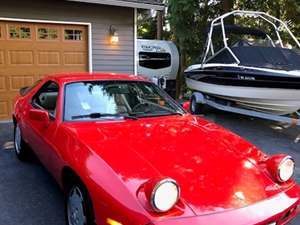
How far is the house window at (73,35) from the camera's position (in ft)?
29.0

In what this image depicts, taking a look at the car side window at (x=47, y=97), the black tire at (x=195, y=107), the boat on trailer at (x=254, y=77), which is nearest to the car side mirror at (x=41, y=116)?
the car side window at (x=47, y=97)

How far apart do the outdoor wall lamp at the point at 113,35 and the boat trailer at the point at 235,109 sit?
104 inches

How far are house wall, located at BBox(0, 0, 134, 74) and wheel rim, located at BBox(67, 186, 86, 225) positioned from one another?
20.5 feet

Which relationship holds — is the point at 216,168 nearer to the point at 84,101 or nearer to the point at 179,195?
the point at 179,195

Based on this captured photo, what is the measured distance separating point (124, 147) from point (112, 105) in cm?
95

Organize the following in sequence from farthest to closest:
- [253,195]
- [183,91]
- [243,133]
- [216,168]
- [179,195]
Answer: [183,91], [243,133], [216,168], [253,195], [179,195]

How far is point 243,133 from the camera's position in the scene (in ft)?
24.9

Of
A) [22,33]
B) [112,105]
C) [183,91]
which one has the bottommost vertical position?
[183,91]

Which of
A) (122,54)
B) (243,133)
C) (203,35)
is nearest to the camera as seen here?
(243,133)

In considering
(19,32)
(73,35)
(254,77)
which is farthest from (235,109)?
(19,32)

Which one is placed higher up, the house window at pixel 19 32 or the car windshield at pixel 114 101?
the house window at pixel 19 32

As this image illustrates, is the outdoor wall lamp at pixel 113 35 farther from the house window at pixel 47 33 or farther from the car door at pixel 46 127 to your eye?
the car door at pixel 46 127

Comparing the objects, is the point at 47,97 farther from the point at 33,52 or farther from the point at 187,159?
the point at 33,52

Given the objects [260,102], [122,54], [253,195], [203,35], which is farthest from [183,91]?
[253,195]
